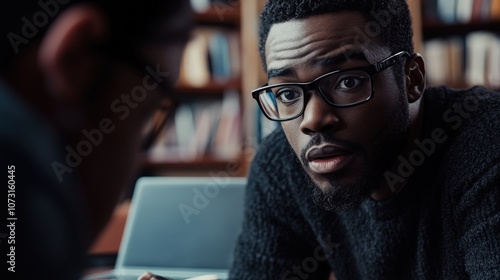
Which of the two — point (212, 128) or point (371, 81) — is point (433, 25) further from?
point (371, 81)

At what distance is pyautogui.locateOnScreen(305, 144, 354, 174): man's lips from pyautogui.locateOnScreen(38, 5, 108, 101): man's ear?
0.59 m

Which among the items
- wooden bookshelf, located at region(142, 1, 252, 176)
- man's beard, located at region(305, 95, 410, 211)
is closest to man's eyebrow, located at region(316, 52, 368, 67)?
man's beard, located at region(305, 95, 410, 211)

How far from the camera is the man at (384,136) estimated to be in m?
0.91

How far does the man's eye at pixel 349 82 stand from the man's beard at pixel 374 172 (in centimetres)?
8

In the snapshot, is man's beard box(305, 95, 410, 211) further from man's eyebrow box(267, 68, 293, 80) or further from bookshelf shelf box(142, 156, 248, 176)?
bookshelf shelf box(142, 156, 248, 176)

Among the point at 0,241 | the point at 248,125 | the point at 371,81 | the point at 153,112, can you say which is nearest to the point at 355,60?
the point at 371,81

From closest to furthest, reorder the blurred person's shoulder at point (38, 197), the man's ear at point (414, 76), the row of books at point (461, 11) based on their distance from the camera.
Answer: the blurred person's shoulder at point (38, 197), the man's ear at point (414, 76), the row of books at point (461, 11)

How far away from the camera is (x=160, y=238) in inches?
55.7

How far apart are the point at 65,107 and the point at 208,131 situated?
2274 millimetres

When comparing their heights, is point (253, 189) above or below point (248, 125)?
above

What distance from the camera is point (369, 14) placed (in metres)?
0.94

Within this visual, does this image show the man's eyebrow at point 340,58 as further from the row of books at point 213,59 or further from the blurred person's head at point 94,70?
the row of books at point 213,59

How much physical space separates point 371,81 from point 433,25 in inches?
68.0

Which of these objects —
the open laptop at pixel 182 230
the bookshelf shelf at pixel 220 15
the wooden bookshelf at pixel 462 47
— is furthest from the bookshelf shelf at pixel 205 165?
the open laptop at pixel 182 230
